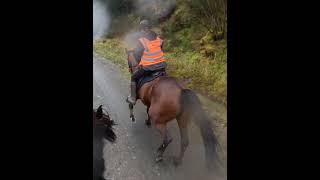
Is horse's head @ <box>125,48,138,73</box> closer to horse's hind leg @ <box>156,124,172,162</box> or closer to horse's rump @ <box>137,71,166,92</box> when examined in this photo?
horse's rump @ <box>137,71,166,92</box>

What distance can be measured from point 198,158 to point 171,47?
0.80m

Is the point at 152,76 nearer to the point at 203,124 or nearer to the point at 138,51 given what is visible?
Answer: the point at 138,51

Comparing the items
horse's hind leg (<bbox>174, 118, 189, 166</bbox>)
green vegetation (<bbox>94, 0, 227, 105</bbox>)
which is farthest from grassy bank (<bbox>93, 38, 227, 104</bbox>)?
horse's hind leg (<bbox>174, 118, 189, 166</bbox>)

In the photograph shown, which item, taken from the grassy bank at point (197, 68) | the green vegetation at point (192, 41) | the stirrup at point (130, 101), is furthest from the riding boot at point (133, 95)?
the green vegetation at point (192, 41)

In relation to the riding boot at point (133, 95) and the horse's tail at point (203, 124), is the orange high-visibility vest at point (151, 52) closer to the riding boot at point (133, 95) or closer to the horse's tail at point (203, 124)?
the riding boot at point (133, 95)

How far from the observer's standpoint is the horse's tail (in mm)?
4148

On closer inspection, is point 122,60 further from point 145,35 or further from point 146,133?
point 146,133

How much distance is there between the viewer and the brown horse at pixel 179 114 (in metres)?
4.14

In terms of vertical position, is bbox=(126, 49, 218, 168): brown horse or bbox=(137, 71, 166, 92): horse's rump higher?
bbox=(137, 71, 166, 92): horse's rump

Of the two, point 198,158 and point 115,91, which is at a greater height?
point 115,91

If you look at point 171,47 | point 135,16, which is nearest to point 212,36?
point 171,47

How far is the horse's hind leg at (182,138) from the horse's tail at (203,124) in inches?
2.5

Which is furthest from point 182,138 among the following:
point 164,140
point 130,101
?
point 130,101

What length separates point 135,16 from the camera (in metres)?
4.23
